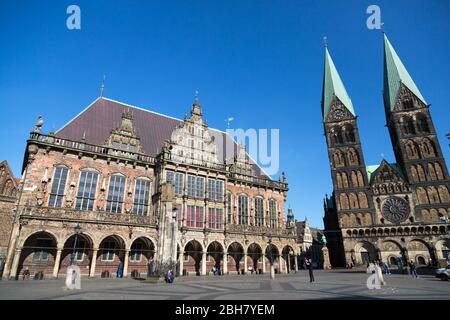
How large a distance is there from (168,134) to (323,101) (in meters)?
42.3

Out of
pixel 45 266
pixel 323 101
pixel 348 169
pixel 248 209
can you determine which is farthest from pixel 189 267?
pixel 323 101

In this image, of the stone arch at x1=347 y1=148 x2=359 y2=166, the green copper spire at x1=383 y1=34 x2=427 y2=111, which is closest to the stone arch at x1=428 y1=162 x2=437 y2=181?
the stone arch at x1=347 y1=148 x2=359 y2=166

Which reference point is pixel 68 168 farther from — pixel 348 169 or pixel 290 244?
pixel 348 169

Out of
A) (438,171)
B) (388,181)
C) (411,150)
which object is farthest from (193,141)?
(438,171)

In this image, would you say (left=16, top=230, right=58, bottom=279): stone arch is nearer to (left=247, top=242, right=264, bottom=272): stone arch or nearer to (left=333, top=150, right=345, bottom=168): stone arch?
(left=247, top=242, right=264, bottom=272): stone arch

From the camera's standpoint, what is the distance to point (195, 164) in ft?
91.4

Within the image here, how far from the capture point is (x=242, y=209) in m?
32.0

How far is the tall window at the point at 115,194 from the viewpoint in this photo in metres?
23.7

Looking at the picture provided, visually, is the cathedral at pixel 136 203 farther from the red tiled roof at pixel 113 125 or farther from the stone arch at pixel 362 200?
the stone arch at pixel 362 200

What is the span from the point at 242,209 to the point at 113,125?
57.4ft

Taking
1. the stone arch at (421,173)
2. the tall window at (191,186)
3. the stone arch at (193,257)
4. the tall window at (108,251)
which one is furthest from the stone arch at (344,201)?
the tall window at (108,251)

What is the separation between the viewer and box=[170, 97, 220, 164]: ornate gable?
28.8 metres

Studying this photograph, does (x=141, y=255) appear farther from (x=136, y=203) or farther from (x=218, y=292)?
(x=218, y=292)

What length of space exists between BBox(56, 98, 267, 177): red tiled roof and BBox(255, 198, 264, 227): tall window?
7.00 m
